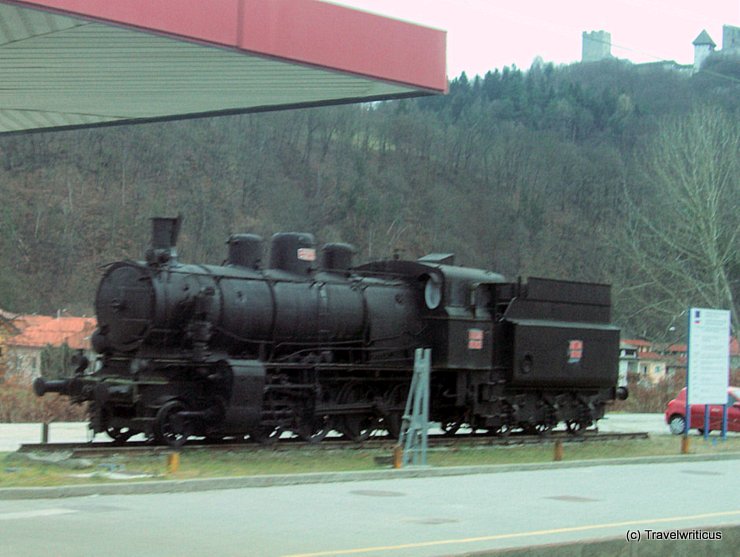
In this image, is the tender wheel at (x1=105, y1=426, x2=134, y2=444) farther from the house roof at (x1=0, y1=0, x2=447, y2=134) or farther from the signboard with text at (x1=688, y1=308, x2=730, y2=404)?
the signboard with text at (x1=688, y1=308, x2=730, y2=404)

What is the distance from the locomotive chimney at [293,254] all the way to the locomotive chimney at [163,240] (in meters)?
2.31

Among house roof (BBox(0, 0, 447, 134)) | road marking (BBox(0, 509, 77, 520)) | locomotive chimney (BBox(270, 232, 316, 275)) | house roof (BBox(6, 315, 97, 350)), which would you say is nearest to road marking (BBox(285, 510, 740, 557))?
road marking (BBox(0, 509, 77, 520))

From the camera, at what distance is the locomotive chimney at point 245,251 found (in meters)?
18.6

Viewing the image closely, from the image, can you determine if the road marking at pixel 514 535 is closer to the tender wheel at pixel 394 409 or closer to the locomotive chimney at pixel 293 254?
the tender wheel at pixel 394 409

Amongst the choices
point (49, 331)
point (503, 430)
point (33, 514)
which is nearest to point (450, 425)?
point (503, 430)

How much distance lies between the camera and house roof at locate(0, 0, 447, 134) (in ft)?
30.6

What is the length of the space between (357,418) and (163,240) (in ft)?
15.9

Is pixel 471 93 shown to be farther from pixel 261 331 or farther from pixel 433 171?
pixel 261 331

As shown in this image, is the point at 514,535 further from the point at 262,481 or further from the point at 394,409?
the point at 394,409

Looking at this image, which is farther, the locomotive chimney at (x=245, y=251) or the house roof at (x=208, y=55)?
the locomotive chimney at (x=245, y=251)

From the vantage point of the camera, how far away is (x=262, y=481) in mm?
12727

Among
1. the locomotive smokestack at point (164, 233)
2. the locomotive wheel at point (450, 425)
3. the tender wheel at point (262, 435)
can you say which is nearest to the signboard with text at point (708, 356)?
the locomotive wheel at point (450, 425)

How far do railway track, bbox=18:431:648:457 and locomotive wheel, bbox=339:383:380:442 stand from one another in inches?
8.8

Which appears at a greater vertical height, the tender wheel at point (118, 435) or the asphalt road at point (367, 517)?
the asphalt road at point (367, 517)
